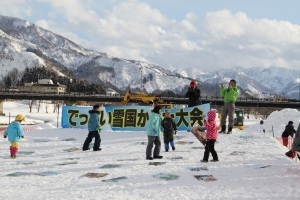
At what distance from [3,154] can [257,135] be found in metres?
11.0

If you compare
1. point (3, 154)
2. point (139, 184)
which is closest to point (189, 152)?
point (139, 184)

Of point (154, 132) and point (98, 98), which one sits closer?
point (154, 132)

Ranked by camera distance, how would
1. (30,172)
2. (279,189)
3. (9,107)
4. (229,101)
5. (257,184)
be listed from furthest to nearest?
(9,107) → (229,101) → (30,172) → (257,184) → (279,189)

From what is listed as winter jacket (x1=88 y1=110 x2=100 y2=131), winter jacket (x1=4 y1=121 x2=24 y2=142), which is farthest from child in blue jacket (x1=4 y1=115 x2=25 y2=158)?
winter jacket (x1=88 y1=110 x2=100 y2=131)

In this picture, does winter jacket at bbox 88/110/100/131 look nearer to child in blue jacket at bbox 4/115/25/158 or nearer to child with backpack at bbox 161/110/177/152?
child in blue jacket at bbox 4/115/25/158

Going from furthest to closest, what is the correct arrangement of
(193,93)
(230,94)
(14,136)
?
(193,93)
(230,94)
(14,136)

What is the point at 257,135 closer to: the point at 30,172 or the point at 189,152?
the point at 189,152

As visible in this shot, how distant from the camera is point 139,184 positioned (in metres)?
8.47

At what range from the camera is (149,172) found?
9.72m

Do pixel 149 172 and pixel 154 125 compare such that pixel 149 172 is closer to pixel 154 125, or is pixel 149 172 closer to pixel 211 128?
pixel 154 125

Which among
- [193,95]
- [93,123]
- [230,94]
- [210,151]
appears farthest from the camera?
[193,95]

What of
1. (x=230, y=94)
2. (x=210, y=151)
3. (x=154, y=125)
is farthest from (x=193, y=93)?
(x=210, y=151)

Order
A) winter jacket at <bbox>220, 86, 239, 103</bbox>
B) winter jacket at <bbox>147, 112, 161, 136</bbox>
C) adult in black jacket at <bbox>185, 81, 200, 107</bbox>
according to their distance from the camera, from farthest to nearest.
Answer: adult in black jacket at <bbox>185, 81, 200, 107</bbox>, winter jacket at <bbox>220, 86, 239, 103</bbox>, winter jacket at <bbox>147, 112, 161, 136</bbox>

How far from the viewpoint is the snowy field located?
7672 mm
